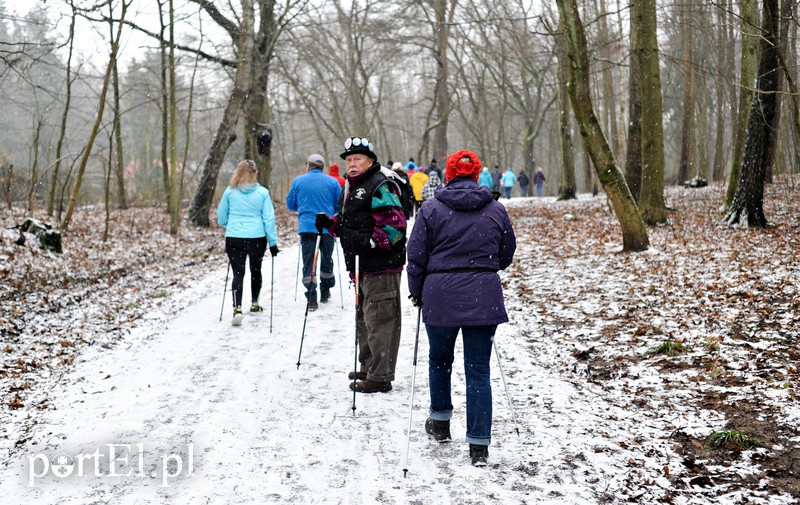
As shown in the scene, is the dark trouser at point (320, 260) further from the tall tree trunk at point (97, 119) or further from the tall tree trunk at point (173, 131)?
the tall tree trunk at point (173, 131)

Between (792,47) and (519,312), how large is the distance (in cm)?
2108

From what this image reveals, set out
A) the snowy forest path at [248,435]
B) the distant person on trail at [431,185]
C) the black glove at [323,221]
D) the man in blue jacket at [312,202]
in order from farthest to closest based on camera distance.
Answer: the distant person on trail at [431,185] < the man in blue jacket at [312,202] < the black glove at [323,221] < the snowy forest path at [248,435]

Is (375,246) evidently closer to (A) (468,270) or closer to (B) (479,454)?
(A) (468,270)

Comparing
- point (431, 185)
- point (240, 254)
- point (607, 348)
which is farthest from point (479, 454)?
point (431, 185)

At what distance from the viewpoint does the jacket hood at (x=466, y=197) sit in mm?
4328

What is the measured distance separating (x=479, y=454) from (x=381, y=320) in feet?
5.64

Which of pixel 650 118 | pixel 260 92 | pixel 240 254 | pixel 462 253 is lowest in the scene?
pixel 240 254

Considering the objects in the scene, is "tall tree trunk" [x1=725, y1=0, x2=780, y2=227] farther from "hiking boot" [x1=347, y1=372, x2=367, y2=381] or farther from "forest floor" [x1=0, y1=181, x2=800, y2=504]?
"hiking boot" [x1=347, y1=372, x2=367, y2=381]

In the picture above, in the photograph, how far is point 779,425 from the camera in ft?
15.8

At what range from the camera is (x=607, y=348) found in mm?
7117

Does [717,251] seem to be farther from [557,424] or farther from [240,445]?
[240,445]

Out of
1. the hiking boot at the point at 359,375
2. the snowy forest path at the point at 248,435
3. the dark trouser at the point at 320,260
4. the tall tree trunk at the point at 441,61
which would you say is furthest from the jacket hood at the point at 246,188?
the tall tree trunk at the point at 441,61

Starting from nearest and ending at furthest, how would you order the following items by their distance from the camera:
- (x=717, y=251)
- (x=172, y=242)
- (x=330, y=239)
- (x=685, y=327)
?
1. (x=685, y=327)
2. (x=330, y=239)
3. (x=717, y=251)
4. (x=172, y=242)

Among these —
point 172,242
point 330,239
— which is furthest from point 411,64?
point 330,239
